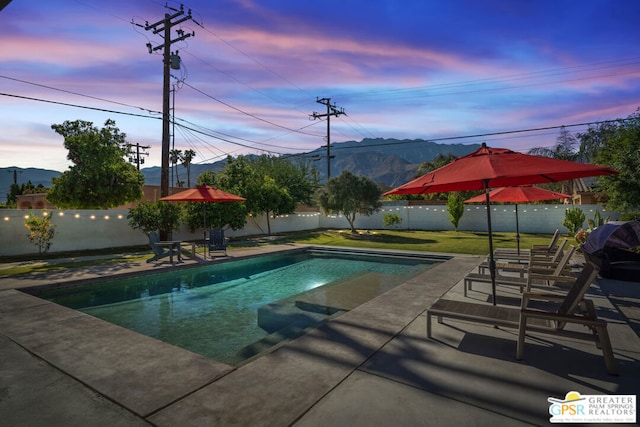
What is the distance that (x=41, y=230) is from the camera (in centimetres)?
1359

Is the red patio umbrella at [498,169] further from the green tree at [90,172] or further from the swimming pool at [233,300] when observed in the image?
the green tree at [90,172]

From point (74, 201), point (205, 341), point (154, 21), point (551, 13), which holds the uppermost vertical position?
point (154, 21)

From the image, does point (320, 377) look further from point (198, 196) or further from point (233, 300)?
point (198, 196)

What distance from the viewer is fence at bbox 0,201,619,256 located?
13594 mm

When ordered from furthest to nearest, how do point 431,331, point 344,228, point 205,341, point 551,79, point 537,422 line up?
point 344,228, point 551,79, point 205,341, point 431,331, point 537,422

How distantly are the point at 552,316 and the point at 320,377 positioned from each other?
8.47 feet

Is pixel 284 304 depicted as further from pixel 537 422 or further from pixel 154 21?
pixel 154 21

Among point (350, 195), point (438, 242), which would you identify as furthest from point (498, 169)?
point (350, 195)

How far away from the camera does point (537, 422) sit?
2.58 m

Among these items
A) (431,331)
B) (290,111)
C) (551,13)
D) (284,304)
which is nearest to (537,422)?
(431,331)

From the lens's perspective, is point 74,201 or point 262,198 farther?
point 262,198

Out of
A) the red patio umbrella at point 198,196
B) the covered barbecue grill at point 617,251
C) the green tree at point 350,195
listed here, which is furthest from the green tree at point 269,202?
the covered barbecue grill at point 617,251

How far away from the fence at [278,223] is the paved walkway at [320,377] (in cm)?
1125

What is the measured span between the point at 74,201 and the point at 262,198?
10898 mm
